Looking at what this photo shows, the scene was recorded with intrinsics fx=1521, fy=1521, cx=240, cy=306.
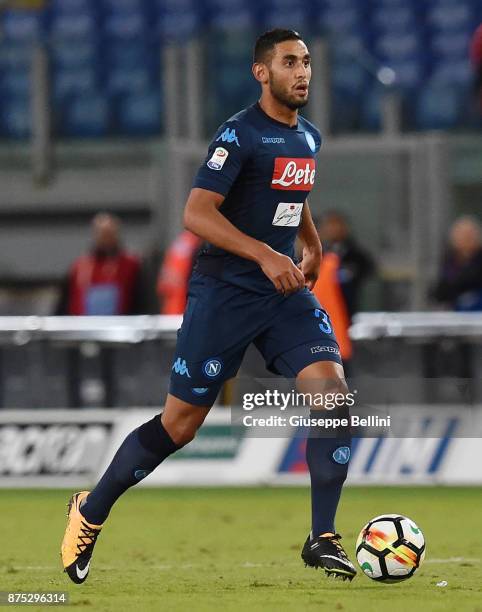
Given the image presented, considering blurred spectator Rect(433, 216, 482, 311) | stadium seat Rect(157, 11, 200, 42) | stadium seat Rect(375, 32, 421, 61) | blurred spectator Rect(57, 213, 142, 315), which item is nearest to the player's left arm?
blurred spectator Rect(433, 216, 482, 311)

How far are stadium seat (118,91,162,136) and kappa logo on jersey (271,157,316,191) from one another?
8.98 meters

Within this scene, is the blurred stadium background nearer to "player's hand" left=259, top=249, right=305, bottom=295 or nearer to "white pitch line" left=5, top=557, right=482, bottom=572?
"white pitch line" left=5, top=557, right=482, bottom=572

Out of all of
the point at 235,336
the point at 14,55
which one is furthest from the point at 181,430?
the point at 14,55

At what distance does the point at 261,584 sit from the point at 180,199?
661 cm

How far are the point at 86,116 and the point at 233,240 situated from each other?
31.2 feet

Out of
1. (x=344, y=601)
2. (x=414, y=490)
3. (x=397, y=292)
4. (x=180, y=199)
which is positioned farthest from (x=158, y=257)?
(x=344, y=601)

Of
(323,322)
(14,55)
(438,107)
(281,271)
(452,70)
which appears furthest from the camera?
(452,70)

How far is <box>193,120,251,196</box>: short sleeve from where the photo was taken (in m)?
5.59

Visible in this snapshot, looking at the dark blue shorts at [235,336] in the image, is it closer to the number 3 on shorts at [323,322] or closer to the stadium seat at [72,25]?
the number 3 on shorts at [323,322]

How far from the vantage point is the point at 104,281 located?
11.8m

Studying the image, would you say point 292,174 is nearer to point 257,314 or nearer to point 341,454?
point 257,314

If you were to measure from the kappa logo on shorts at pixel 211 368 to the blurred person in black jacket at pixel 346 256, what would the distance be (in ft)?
18.1

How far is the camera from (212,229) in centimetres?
552

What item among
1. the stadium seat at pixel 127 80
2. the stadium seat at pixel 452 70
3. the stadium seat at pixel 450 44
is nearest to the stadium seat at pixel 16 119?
the stadium seat at pixel 127 80
